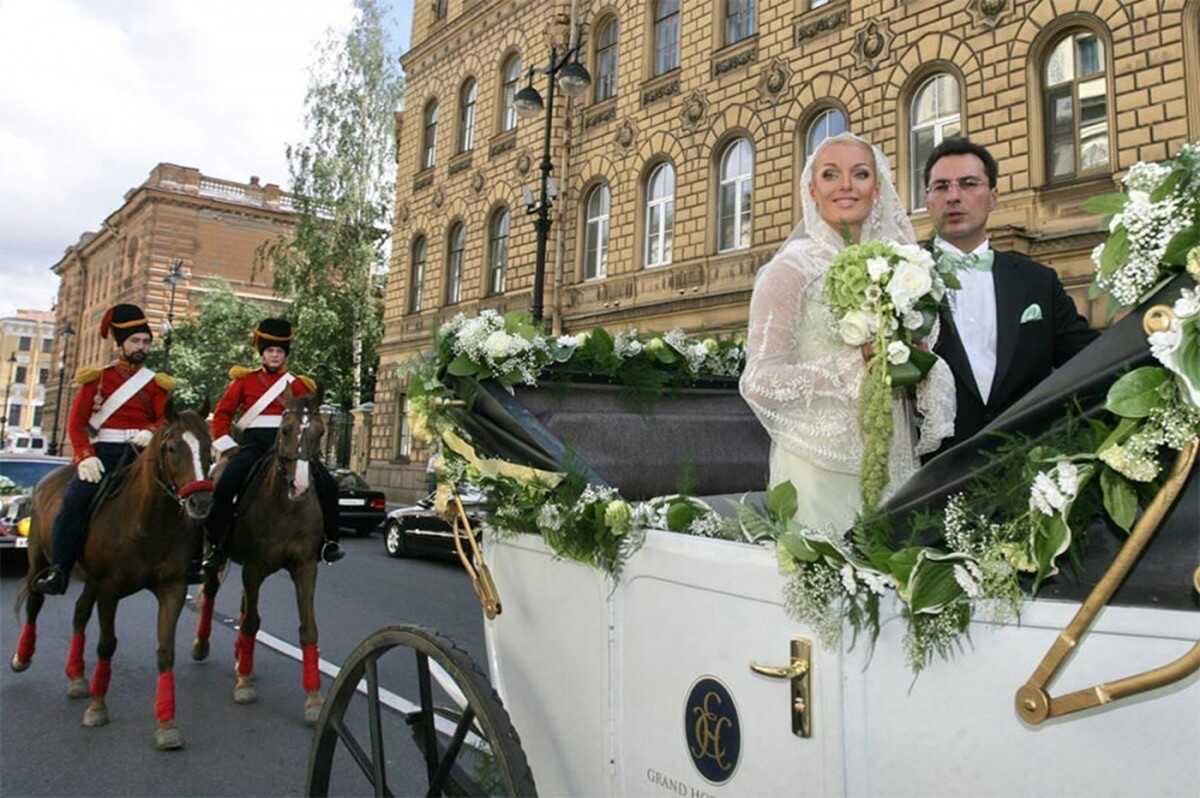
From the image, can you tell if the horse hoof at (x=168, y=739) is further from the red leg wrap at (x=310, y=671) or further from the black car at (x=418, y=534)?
the black car at (x=418, y=534)

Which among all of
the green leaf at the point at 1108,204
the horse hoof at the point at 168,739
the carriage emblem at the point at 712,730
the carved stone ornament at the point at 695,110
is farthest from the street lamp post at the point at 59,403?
the green leaf at the point at 1108,204

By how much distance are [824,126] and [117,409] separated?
13.7 meters

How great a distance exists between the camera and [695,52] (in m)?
17.9

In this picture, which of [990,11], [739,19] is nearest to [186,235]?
[739,19]

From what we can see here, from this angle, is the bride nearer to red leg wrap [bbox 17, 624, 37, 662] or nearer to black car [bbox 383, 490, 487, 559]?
red leg wrap [bbox 17, 624, 37, 662]

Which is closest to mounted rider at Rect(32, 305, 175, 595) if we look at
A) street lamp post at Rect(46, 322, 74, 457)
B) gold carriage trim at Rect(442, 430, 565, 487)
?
gold carriage trim at Rect(442, 430, 565, 487)

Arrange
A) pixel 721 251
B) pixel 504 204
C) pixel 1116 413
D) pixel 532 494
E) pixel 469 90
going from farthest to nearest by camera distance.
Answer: pixel 469 90 < pixel 504 204 < pixel 721 251 < pixel 532 494 < pixel 1116 413

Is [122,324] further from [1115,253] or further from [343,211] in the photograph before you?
[343,211]

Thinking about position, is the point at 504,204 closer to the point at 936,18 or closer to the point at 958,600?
the point at 936,18

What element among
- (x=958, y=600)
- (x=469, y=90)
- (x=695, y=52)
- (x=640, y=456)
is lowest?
(x=958, y=600)

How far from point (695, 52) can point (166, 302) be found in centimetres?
4144

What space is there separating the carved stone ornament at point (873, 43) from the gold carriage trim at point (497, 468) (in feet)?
46.1

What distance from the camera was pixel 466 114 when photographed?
81.8ft

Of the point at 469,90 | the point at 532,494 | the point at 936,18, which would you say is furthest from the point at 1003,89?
the point at 469,90
